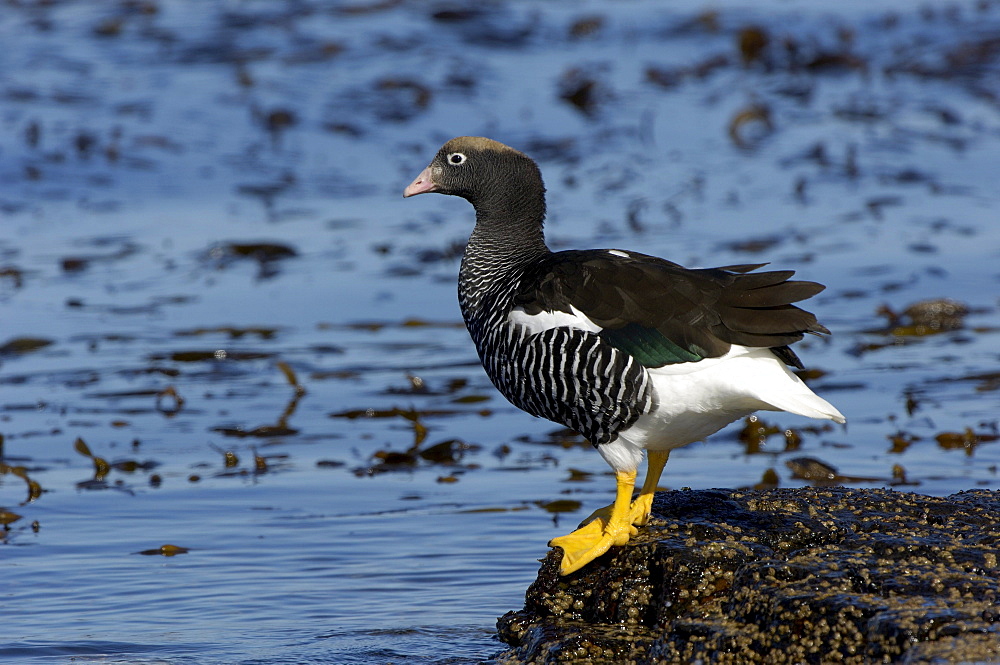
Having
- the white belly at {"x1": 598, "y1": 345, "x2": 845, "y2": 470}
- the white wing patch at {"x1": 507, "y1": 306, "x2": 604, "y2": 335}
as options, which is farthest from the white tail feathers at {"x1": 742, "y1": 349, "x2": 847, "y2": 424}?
the white wing patch at {"x1": 507, "y1": 306, "x2": 604, "y2": 335}

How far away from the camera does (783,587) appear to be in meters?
4.10

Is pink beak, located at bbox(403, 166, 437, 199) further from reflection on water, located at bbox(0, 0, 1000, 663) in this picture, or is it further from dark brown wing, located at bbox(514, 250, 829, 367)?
reflection on water, located at bbox(0, 0, 1000, 663)

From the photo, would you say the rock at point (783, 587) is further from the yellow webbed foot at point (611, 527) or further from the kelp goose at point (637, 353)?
the kelp goose at point (637, 353)

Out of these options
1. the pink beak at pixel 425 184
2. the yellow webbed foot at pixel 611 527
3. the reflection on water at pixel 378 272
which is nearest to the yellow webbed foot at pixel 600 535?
the yellow webbed foot at pixel 611 527

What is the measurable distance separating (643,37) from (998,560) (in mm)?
16120

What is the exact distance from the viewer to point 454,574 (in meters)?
6.02

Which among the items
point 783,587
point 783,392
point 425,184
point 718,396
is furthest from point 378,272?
point 783,587

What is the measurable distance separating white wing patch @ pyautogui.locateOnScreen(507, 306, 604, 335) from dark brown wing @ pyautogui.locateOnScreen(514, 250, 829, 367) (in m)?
0.02

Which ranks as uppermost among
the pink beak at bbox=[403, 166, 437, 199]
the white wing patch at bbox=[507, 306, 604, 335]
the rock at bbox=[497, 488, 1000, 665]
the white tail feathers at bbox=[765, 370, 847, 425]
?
the pink beak at bbox=[403, 166, 437, 199]

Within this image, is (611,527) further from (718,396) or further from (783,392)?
(783,392)

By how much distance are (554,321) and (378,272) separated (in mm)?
5862

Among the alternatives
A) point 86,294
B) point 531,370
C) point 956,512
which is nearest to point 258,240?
point 86,294

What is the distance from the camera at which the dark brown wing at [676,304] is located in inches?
185

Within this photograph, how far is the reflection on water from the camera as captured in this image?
20.3 ft
